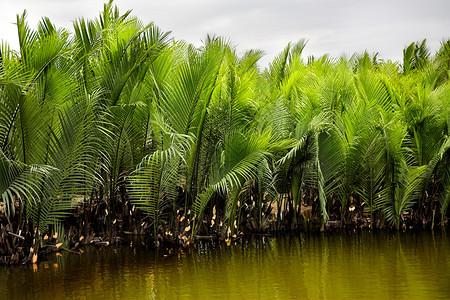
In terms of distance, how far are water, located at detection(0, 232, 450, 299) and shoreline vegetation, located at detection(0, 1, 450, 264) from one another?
0.45 meters

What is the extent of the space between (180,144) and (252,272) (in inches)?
58.3

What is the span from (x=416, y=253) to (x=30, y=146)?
14.3 feet

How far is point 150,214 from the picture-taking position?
6586 mm

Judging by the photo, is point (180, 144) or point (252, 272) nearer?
point (252, 272)

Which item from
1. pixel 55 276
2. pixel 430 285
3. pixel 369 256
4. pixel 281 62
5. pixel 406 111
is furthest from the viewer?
pixel 281 62

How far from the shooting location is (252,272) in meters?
5.40

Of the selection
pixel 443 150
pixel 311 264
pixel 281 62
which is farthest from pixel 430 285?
pixel 281 62

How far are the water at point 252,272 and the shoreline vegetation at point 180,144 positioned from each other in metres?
0.45

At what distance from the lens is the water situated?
4.68 m

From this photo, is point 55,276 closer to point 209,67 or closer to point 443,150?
point 209,67

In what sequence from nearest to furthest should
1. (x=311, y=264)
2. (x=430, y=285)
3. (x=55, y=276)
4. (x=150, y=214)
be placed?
(x=430, y=285) → (x=55, y=276) → (x=311, y=264) → (x=150, y=214)

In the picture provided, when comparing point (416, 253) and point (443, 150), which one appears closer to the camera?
point (416, 253)

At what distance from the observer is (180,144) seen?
566 centimetres

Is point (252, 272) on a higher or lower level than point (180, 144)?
lower
